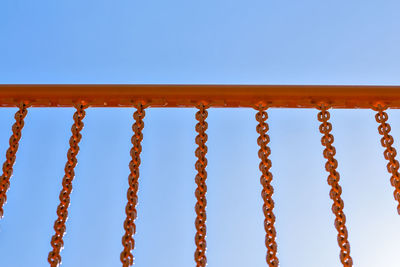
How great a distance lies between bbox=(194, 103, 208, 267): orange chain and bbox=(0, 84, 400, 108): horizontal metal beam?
0.14ft

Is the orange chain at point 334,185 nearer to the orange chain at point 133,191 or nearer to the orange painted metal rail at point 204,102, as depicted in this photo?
the orange painted metal rail at point 204,102

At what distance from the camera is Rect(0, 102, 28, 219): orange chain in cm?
75

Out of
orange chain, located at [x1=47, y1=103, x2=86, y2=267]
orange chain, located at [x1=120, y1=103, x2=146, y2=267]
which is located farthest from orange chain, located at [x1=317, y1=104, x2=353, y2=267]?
orange chain, located at [x1=47, y1=103, x2=86, y2=267]

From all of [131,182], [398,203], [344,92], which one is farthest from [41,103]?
[398,203]

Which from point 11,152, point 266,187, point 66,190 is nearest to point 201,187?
point 266,187

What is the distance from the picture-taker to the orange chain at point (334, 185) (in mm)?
717

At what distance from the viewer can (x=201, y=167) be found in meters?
0.79

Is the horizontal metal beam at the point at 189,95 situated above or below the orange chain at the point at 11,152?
above

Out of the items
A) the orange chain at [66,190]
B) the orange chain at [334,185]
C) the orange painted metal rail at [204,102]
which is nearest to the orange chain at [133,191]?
the orange painted metal rail at [204,102]

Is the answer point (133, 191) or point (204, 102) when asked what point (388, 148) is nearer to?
point (204, 102)

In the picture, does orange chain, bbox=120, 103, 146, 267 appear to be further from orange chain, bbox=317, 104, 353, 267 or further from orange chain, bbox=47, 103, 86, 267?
orange chain, bbox=317, 104, 353, 267

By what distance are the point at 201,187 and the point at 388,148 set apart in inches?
15.3

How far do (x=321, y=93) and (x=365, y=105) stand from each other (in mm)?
100

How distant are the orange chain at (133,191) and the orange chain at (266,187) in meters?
0.23
